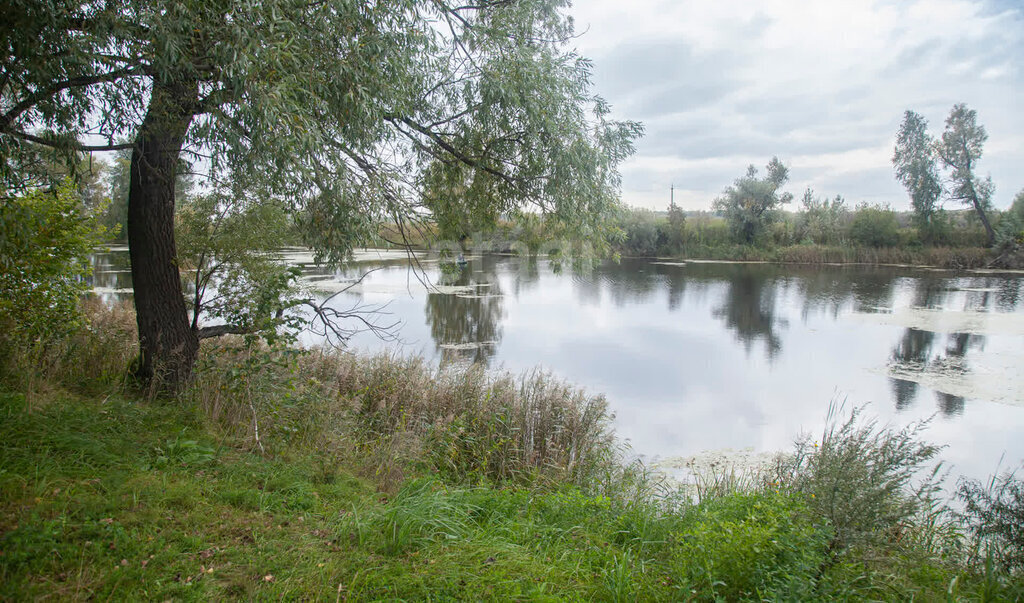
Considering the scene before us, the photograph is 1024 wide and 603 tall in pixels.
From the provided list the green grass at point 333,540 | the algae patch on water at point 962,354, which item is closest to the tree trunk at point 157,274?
the green grass at point 333,540

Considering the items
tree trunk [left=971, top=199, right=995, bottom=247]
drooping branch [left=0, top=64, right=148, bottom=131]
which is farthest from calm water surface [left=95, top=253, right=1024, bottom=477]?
tree trunk [left=971, top=199, right=995, bottom=247]

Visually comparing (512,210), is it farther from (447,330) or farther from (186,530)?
(447,330)

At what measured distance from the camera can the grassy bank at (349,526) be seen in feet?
7.42

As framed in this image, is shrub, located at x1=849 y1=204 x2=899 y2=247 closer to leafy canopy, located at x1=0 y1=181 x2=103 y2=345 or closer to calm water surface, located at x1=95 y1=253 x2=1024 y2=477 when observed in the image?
calm water surface, located at x1=95 y1=253 x2=1024 y2=477

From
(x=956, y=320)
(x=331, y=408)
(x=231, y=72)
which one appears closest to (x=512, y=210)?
(x=331, y=408)

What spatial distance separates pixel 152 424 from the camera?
13.0 feet

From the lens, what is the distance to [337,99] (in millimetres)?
4176

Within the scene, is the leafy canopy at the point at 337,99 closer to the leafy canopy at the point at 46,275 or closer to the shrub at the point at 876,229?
the leafy canopy at the point at 46,275

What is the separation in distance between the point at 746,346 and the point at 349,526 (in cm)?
1343

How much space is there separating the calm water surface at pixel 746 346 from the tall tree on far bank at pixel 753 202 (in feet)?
42.3

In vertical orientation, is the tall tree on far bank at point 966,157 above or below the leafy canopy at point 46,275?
above

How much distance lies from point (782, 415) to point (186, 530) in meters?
9.08

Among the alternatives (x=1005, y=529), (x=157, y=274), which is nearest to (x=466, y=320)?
(x=157, y=274)

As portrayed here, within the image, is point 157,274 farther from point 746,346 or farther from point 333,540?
point 746,346
